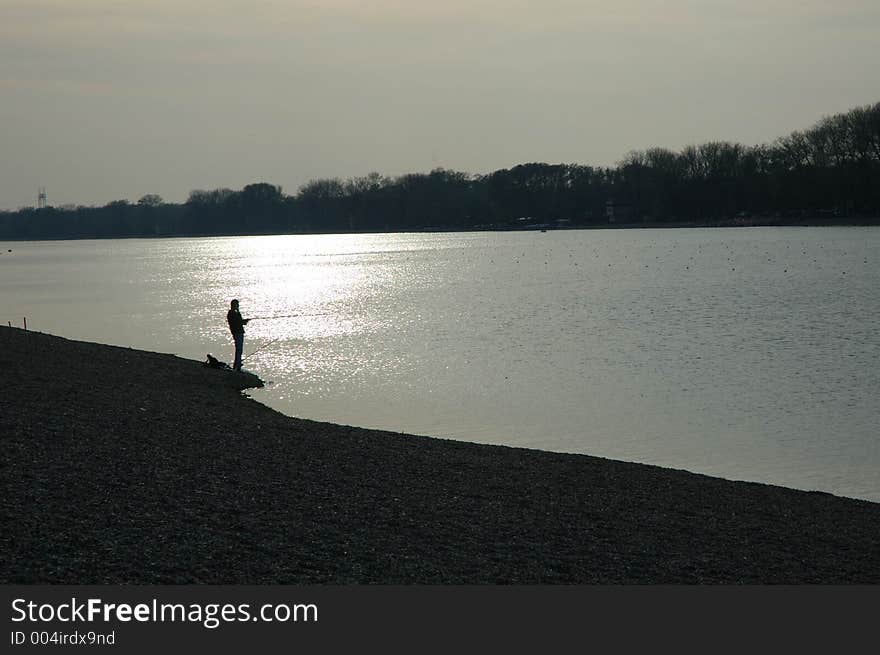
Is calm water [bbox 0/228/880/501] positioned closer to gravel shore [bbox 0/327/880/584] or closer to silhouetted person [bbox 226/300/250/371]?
silhouetted person [bbox 226/300/250/371]

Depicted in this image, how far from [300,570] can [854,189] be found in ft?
442

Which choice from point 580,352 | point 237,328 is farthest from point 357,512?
point 580,352

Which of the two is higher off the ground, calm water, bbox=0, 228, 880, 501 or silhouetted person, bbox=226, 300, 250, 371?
silhouetted person, bbox=226, 300, 250, 371

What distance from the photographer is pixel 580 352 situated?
3388 cm

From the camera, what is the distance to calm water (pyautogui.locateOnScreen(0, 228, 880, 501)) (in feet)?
64.8

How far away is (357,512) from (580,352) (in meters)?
23.1

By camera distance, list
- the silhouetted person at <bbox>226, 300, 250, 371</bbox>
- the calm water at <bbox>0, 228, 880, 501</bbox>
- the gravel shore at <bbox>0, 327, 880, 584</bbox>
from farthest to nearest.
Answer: the silhouetted person at <bbox>226, 300, 250, 371</bbox>
the calm water at <bbox>0, 228, 880, 501</bbox>
the gravel shore at <bbox>0, 327, 880, 584</bbox>

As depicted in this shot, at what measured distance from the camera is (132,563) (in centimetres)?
888

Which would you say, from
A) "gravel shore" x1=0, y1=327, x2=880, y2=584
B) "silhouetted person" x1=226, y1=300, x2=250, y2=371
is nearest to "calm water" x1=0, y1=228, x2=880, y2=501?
"silhouetted person" x1=226, y1=300, x2=250, y2=371

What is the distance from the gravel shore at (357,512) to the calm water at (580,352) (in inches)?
127

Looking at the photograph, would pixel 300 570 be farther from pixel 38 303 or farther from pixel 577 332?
pixel 38 303

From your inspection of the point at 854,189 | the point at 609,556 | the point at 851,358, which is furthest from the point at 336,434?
the point at 854,189

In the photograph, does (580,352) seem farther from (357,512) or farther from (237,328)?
(357,512)

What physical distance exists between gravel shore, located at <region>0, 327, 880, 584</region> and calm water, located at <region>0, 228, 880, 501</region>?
10.5ft
